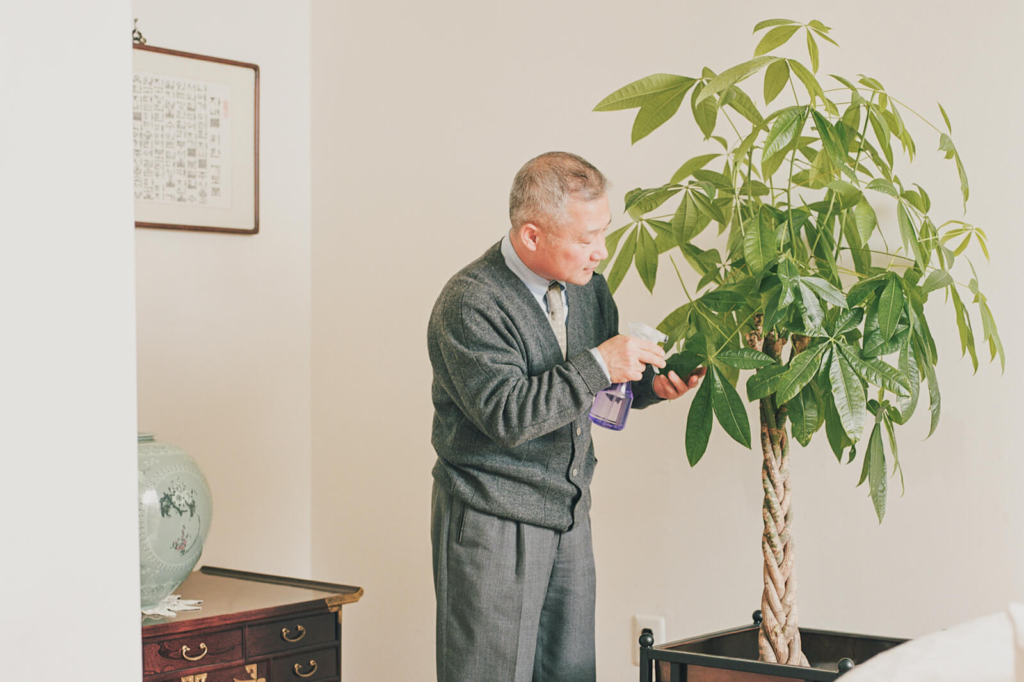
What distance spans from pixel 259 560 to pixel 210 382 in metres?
0.55

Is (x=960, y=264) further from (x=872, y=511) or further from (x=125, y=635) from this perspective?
(x=125, y=635)

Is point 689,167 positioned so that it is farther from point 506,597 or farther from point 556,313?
point 506,597

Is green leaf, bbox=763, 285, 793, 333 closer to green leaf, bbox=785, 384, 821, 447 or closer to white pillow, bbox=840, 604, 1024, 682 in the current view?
green leaf, bbox=785, 384, 821, 447

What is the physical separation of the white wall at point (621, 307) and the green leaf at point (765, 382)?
0.52 metres

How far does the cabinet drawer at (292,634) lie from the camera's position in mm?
1932

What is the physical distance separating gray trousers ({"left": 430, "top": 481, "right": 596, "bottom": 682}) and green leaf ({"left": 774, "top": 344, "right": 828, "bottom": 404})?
542 mm

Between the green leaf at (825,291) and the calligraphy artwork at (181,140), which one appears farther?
the calligraphy artwork at (181,140)

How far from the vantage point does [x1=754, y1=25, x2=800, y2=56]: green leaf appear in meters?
1.39

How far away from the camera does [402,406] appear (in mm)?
2697

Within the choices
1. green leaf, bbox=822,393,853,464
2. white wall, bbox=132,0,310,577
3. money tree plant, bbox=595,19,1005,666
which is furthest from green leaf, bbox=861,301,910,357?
white wall, bbox=132,0,310,577

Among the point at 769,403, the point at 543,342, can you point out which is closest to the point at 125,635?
the point at 543,342

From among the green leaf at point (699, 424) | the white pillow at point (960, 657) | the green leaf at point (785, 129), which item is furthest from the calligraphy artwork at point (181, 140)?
the white pillow at point (960, 657)

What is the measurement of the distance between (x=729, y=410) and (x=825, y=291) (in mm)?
243

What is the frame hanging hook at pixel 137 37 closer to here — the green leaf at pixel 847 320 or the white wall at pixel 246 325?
the white wall at pixel 246 325
